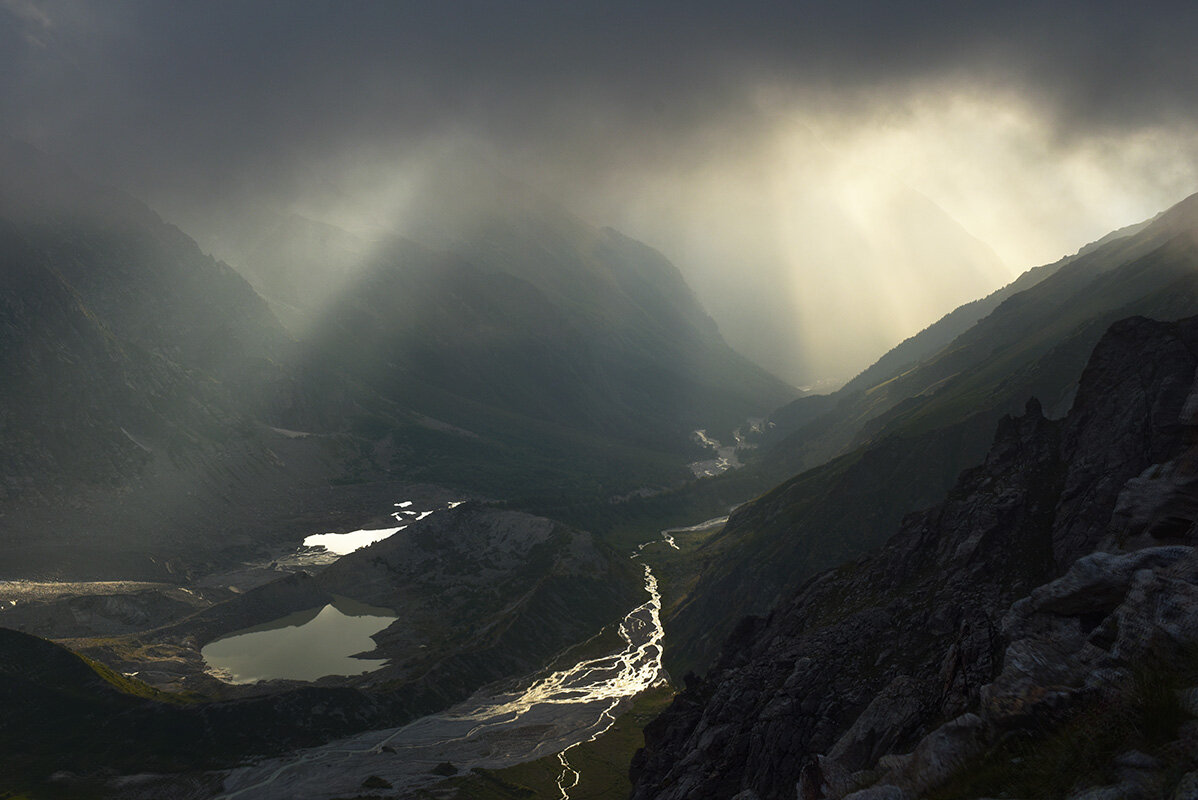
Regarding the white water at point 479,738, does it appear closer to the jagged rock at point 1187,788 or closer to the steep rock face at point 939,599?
the steep rock face at point 939,599

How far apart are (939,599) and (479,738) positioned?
3827 inches

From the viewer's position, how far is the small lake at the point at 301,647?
158875 mm

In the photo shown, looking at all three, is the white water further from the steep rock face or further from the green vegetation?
the green vegetation

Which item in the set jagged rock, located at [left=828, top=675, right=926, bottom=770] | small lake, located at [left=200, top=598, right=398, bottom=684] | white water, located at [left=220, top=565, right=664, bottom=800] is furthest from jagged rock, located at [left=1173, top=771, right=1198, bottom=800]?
small lake, located at [left=200, top=598, right=398, bottom=684]

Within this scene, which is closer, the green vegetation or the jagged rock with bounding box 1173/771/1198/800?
the jagged rock with bounding box 1173/771/1198/800

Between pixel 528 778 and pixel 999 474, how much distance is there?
270ft

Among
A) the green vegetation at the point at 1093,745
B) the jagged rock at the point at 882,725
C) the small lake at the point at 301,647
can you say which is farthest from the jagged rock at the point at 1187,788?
the small lake at the point at 301,647

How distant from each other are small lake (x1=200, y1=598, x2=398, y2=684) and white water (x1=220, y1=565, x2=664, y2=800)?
31.0 m

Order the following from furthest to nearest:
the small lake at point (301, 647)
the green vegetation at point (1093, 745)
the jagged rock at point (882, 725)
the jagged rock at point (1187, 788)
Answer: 1. the small lake at point (301, 647)
2. the jagged rock at point (882, 725)
3. the green vegetation at point (1093, 745)
4. the jagged rock at point (1187, 788)

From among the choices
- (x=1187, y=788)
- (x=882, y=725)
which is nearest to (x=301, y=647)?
(x=882, y=725)

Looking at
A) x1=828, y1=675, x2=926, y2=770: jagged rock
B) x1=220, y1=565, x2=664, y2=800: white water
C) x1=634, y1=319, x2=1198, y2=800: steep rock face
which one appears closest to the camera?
x1=828, y1=675, x2=926, y2=770: jagged rock

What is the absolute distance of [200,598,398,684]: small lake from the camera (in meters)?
159

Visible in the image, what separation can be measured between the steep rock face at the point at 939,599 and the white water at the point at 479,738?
5730cm

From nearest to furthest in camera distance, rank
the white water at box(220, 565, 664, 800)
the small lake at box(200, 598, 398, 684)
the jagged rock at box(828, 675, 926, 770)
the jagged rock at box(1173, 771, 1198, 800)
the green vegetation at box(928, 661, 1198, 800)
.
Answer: the jagged rock at box(1173, 771, 1198, 800) → the green vegetation at box(928, 661, 1198, 800) → the jagged rock at box(828, 675, 926, 770) → the white water at box(220, 565, 664, 800) → the small lake at box(200, 598, 398, 684)
